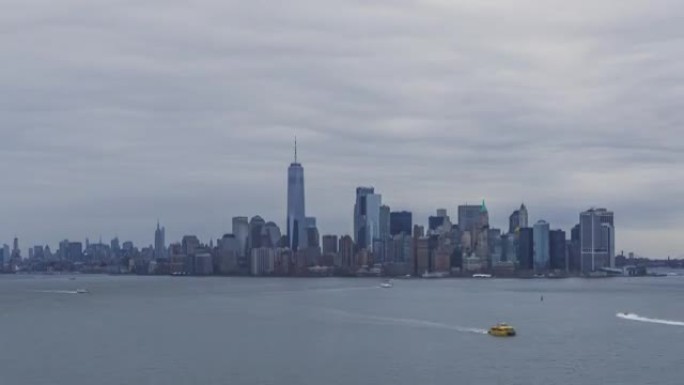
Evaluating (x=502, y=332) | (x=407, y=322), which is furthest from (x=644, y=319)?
(x=502, y=332)

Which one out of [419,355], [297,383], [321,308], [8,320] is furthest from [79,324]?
[297,383]

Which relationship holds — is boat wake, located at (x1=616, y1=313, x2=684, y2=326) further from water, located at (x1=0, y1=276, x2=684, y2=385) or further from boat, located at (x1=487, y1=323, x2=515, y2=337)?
boat, located at (x1=487, y1=323, x2=515, y2=337)

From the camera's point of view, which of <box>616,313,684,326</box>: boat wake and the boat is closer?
the boat

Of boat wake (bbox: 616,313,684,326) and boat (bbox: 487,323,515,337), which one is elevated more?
boat (bbox: 487,323,515,337)

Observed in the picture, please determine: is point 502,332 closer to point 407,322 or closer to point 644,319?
point 407,322

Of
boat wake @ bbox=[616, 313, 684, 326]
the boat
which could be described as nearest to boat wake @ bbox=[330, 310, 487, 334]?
the boat

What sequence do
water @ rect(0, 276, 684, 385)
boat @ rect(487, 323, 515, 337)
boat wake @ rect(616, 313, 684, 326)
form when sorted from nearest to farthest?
1. water @ rect(0, 276, 684, 385)
2. boat @ rect(487, 323, 515, 337)
3. boat wake @ rect(616, 313, 684, 326)

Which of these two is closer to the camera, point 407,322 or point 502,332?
point 502,332

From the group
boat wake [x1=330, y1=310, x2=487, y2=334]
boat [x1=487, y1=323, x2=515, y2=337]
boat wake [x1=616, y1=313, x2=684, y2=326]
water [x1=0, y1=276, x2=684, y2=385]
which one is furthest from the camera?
boat wake [x1=616, y1=313, x2=684, y2=326]

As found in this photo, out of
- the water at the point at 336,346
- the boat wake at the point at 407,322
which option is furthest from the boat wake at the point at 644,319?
the boat wake at the point at 407,322
